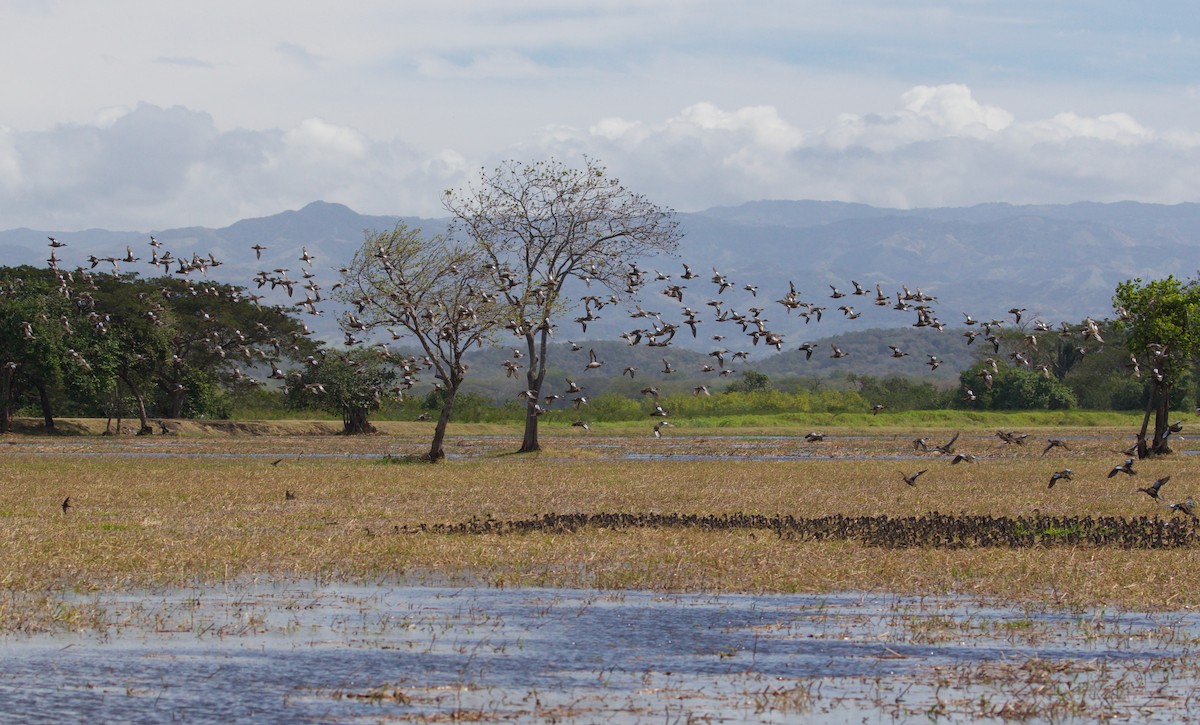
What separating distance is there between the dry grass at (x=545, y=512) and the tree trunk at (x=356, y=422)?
3266 centimetres

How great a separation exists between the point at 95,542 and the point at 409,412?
89422 millimetres

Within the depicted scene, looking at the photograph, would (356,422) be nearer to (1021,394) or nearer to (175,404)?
(175,404)

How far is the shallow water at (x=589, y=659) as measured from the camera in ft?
41.8

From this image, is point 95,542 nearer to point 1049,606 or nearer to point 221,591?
point 221,591

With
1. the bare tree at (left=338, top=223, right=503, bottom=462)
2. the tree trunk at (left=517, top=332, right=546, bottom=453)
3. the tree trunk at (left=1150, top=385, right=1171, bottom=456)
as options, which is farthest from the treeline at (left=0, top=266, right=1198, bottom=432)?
the tree trunk at (left=1150, top=385, right=1171, bottom=456)

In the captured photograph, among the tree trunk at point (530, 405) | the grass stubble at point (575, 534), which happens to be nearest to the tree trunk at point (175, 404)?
the grass stubble at point (575, 534)

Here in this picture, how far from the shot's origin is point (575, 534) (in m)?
25.4

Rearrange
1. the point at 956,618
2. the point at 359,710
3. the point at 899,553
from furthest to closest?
1. the point at 899,553
2. the point at 956,618
3. the point at 359,710

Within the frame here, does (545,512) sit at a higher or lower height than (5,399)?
lower

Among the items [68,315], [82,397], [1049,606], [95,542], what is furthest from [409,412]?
[1049,606]

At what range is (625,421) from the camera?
103875 millimetres

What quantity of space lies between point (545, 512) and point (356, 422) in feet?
201

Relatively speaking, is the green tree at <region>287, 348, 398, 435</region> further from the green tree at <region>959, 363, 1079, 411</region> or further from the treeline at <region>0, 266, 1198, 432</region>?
the green tree at <region>959, 363, 1079, 411</region>

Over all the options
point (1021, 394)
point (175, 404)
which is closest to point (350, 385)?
point (175, 404)
